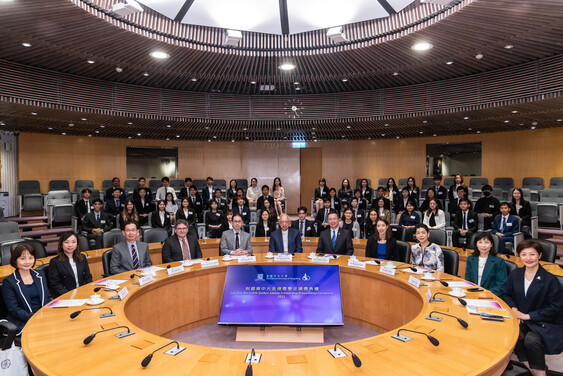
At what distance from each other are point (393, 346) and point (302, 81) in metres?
6.61

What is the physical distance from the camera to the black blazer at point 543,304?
2.99m

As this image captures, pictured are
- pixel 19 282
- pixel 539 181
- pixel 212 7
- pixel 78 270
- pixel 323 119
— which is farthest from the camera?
pixel 539 181

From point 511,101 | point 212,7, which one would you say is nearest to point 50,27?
point 212,7

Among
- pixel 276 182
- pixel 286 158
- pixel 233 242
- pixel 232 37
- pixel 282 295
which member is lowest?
pixel 282 295

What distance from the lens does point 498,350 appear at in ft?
7.18

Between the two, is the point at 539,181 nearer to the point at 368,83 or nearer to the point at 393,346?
the point at 368,83

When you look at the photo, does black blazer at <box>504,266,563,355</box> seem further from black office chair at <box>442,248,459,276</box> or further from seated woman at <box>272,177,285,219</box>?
seated woman at <box>272,177,285,219</box>

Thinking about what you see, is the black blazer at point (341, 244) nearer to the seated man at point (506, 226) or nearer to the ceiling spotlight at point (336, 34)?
the seated man at point (506, 226)

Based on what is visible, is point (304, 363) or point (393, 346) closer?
point (304, 363)

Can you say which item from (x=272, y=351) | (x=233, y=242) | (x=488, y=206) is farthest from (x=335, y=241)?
(x=488, y=206)

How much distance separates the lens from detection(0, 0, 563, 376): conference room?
2.59 metres

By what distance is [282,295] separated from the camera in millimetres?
3973

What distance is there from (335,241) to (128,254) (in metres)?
2.73

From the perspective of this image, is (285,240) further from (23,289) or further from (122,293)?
(23,289)
